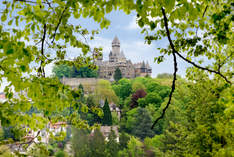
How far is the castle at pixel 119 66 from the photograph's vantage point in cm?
7131

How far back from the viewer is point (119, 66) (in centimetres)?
7106

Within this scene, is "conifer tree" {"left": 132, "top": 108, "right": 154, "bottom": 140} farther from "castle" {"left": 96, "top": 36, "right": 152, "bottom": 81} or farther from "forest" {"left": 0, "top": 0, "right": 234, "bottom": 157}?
"castle" {"left": 96, "top": 36, "right": 152, "bottom": 81}

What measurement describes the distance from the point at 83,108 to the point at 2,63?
3.81 feet

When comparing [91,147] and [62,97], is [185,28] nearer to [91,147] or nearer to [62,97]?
[62,97]

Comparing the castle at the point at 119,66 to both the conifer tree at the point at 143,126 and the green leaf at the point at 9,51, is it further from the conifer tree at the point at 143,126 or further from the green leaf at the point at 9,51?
the green leaf at the point at 9,51

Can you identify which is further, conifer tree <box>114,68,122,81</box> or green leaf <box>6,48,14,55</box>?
conifer tree <box>114,68,122,81</box>

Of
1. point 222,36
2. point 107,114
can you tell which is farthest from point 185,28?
point 107,114

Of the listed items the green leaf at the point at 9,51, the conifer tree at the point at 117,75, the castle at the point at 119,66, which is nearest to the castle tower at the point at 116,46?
the castle at the point at 119,66

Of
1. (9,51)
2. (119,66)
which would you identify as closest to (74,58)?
(9,51)

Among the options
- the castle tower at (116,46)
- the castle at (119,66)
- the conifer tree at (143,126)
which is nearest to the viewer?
the conifer tree at (143,126)

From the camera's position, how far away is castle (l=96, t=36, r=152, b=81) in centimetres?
7131

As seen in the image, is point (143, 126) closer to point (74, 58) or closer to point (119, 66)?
point (74, 58)

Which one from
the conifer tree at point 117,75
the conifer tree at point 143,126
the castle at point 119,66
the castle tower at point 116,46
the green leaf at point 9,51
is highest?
the castle tower at point 116,46

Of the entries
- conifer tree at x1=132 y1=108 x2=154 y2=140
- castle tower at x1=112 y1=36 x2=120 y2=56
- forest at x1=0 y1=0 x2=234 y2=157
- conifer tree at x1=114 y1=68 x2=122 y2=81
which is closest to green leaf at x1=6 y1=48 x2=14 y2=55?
forest at x1=0 y1=0 x2=234 y2=157
